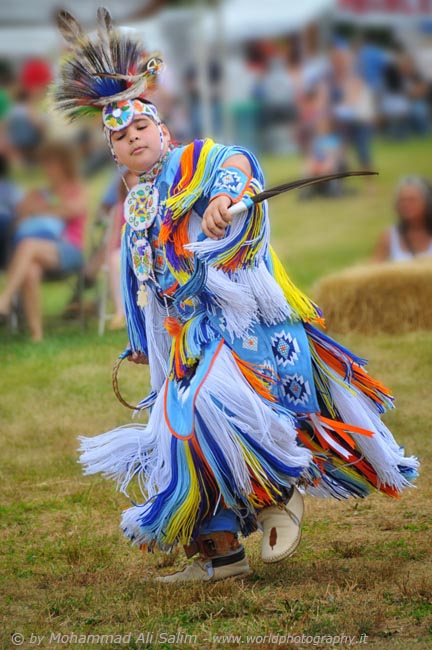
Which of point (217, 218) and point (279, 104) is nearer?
point (217, 218)

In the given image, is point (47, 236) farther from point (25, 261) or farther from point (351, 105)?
point (351, 105)

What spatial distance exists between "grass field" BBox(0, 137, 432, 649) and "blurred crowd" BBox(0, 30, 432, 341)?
36.8 inches

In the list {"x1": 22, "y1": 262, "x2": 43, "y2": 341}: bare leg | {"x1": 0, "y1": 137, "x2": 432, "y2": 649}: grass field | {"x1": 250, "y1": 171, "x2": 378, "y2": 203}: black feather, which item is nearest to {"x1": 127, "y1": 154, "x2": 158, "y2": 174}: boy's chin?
{"x1": 250, "y1": 171, "x2": 378, "y2": 203}: black feather

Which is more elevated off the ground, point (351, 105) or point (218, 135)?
point (351, 105)

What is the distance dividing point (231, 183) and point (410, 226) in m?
5.63

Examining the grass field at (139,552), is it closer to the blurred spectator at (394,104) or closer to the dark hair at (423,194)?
the dark hair at (423,194)

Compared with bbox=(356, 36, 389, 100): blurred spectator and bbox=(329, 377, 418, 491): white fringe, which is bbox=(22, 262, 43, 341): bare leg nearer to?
bbox=(329, 377, 418, 491): white fringe

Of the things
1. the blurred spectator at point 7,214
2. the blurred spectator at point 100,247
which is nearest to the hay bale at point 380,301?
the blurred spectator at point 100,247

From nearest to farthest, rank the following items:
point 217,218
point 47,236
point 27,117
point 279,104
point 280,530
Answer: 1. point 217,218
2. point 280,530
3. point 47,236
4. point 27,117
5. point 279,104

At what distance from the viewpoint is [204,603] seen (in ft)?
13.1

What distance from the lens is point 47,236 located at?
8.80m

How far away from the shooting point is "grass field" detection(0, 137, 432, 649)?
3.79 metres

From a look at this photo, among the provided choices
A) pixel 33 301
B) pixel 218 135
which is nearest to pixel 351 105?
pixel 218 135

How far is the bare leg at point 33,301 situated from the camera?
8.45m
